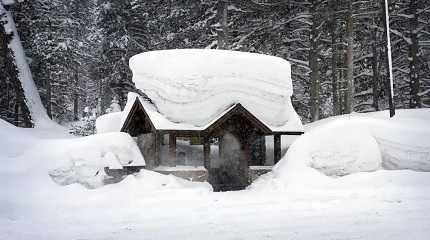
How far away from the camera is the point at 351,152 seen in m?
14.8

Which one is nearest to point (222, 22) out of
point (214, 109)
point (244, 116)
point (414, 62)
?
point (214, 109)

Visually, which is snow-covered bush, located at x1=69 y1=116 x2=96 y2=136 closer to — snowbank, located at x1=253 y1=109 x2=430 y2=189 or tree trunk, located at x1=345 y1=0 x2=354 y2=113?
snowbank, located at x1=253 y1=109 x2=430 y2=189

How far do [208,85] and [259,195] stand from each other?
625 cm

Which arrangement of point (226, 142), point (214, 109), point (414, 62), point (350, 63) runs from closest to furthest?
point (214, 109) → point (226, 142) → point (350, 63) → point (414, 62)

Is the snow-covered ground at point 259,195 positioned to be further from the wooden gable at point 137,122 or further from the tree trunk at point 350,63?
the tree trunk at point 350,63

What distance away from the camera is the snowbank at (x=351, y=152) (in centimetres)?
1442

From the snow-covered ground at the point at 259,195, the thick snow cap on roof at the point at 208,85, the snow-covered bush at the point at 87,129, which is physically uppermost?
the thick snow cap on roof at the point at 208,85

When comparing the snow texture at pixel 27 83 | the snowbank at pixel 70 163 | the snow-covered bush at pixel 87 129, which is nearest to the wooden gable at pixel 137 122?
the snowbank at pixel 70 163

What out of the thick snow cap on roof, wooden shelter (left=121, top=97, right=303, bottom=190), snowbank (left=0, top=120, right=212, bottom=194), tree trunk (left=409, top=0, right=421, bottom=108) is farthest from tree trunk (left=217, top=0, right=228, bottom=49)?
snowbank (left=0, top=120, right=212, bottom=194)

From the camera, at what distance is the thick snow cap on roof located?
693 inches

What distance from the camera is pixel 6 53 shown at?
23.8 m

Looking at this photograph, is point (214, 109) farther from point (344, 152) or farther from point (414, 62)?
point (414, 62)

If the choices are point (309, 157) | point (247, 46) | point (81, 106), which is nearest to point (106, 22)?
point (247, 46)

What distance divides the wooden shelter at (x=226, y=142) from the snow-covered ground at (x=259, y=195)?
1530 mm
